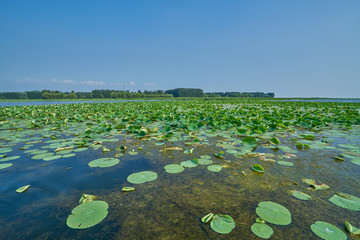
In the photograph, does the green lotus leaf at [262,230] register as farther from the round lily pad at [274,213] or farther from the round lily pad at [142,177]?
the round lily pad at [142,177]

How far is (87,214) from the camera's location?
116cm

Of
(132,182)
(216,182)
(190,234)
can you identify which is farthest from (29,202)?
(216,182)

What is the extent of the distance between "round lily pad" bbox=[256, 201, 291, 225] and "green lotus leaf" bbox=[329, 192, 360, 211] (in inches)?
18.7

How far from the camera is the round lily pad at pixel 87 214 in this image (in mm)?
1071

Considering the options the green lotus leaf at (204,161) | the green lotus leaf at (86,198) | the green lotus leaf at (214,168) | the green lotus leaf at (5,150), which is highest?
the green lotus leaf at (5,150)

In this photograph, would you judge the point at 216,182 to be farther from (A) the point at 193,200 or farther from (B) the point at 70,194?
(B) the point at 70,194

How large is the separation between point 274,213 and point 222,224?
16.4 inches

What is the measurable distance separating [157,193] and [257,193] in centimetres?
91

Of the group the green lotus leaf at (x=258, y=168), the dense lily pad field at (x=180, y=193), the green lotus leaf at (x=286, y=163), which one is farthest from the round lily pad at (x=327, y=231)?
the green lotus leaf at (x=286, y=163)

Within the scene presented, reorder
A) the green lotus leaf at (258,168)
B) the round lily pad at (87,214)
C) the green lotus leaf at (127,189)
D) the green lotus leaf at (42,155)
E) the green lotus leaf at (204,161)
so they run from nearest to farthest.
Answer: the round lily pad at (87,214), the green lotus leaf at (127,189), the green lotus leaf at (258,168), the green lotus leaf at (204,161), the green lotus leaf at (42,155)

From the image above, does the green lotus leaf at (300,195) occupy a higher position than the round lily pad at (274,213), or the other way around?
the round lily pad at (274,213)

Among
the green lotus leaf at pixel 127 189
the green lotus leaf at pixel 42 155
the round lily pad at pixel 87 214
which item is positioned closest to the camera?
the round lily pad at pixel 87 214

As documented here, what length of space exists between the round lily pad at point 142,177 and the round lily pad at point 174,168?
19cm

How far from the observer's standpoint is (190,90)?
88.4 metres
